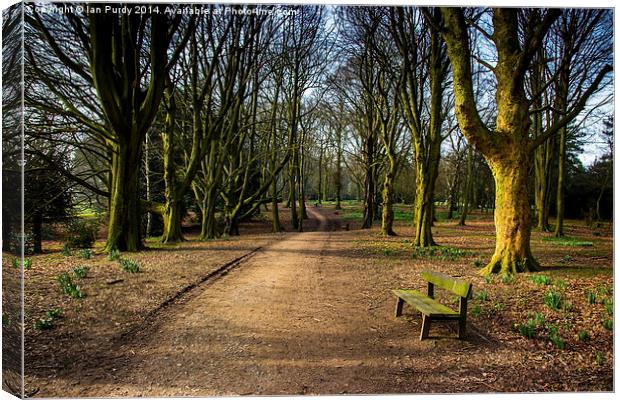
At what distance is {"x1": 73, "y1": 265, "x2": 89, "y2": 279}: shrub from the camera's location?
13.5 feet

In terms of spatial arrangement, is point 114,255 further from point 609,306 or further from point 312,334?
point 609,306

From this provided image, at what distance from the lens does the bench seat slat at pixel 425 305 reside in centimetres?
364

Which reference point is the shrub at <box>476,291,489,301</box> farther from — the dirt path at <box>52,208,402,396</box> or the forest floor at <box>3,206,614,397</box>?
the dirt path at <box>52,208,402,396</box>

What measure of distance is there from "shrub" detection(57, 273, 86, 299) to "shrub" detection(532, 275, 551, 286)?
5.06 metres

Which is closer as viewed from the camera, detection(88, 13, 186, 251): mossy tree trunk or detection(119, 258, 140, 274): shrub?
detection(119, 258, 140, 274): shrub

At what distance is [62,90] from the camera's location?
446 cm

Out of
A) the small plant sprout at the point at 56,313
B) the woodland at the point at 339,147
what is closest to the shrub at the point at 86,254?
the woodland at the point at 339,147

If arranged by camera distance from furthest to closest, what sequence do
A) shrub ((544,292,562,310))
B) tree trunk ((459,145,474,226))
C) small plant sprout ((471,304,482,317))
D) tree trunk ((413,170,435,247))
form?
tree trunk ((413,170,435,247))
tree trunk ((459,145,474,226))
small plant sprout ((471,304,482,317))
shrub ((544,292,562,310))

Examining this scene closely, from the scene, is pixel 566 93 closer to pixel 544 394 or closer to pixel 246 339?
pixel 544 394

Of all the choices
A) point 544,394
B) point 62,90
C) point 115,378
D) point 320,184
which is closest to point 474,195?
point 320,184

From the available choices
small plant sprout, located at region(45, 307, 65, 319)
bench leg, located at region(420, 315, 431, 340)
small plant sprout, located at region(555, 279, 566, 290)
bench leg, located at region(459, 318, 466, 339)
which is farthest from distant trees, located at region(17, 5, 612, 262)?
bench leg, located at region(420, 315, 431, 340)

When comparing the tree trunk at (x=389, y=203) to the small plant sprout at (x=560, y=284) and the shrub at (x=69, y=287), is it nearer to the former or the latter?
the small plant sprout at (x=560, y=284)

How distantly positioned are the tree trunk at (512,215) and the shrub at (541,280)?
29cm

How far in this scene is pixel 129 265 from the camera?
527 cm
